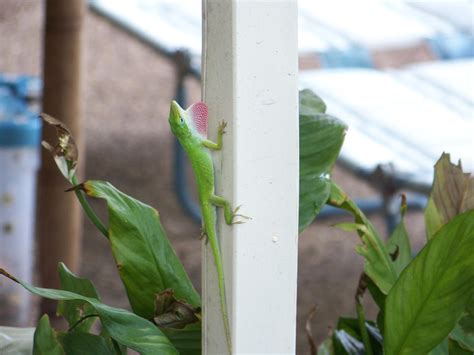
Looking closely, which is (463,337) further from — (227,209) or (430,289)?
(227,209)

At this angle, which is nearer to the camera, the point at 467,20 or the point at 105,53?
the point at 467,20

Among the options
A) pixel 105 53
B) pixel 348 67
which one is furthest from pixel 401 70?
pixel 105 53

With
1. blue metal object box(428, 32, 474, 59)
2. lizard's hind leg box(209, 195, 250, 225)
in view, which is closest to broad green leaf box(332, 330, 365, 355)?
lizard's hind leg box(209, 195, 250, 225)

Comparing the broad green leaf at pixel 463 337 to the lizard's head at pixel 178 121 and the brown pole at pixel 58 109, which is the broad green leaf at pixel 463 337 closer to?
the lizard's head at pixel 178 121

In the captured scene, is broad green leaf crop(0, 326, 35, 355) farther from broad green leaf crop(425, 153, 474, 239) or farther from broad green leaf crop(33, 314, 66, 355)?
broad green leaf crop(425, 153, 474, 239)

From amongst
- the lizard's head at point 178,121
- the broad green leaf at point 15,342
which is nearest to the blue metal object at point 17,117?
the broad green leaf at point 15,342

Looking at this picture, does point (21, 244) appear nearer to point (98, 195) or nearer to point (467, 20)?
point (98, 195)
